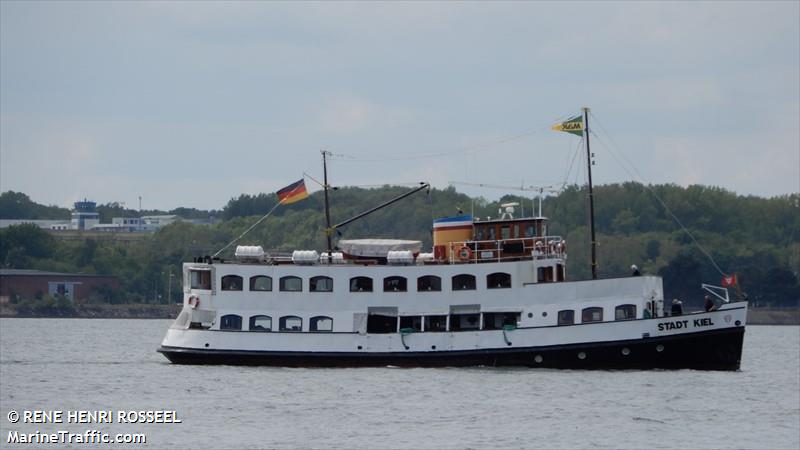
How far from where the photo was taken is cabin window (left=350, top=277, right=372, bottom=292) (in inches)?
2399

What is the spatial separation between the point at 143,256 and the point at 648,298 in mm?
119945

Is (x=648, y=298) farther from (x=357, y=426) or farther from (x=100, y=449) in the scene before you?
(x=100, y=449)

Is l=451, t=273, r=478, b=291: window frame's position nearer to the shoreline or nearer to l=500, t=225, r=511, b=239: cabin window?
l=500, t=225, r=511, b=239: cabin window

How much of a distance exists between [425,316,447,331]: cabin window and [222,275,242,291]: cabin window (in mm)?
7515

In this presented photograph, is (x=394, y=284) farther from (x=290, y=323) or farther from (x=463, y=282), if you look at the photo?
(x=290, y=323)

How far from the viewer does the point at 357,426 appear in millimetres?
45438

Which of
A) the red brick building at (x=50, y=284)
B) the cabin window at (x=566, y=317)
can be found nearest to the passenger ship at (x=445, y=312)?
the cabin window at (x=566, y=317)

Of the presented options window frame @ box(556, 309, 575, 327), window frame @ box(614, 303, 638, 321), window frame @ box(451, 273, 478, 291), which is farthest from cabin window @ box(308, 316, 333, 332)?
window frame @ box(614, 303, 638, 321)

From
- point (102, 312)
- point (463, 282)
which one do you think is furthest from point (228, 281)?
point (102, 312)

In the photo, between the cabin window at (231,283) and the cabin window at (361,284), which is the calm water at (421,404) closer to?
the cabin window at (231,283)

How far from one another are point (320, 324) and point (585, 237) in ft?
294

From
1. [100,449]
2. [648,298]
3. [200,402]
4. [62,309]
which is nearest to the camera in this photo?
[100,449]

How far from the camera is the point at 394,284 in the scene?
200ft

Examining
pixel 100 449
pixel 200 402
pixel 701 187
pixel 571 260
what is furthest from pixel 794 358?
pixel 701 187
